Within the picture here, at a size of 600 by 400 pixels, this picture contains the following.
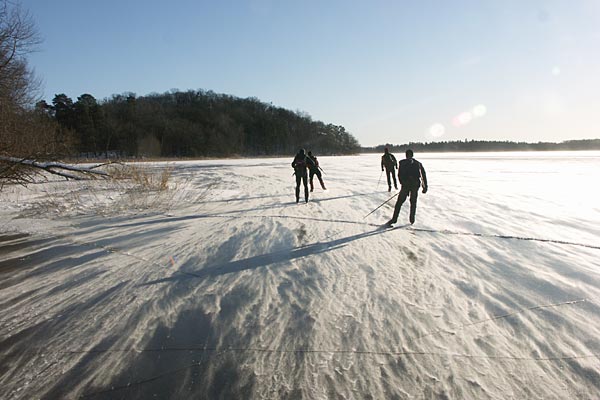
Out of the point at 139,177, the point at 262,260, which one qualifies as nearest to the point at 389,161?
the point at 262,260

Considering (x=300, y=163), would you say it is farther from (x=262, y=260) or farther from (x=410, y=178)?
(x=262, y=260)

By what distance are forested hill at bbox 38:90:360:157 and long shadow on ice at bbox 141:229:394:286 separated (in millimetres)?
64845

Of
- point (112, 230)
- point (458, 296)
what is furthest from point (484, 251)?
point (112, 230)

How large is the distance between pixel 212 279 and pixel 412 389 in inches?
97.1

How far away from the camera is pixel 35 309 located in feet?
9.29

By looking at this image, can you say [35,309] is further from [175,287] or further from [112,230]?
[112,230]

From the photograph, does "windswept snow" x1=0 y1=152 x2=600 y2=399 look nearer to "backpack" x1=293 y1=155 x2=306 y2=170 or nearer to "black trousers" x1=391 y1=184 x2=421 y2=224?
"black trousers" x1=391 y1=184 x2=421 y2=224

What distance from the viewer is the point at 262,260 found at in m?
4.19

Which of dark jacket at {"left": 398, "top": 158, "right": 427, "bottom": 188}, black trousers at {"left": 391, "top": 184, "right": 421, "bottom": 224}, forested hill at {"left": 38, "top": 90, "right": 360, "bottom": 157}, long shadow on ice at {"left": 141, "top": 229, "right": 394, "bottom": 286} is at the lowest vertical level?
long shadow on ice at {"left": 141, "top": 229, "right": 394, "bottom": 286}

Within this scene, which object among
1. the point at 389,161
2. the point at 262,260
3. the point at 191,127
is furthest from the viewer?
the point at 191,127

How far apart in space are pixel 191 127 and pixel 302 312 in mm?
95472

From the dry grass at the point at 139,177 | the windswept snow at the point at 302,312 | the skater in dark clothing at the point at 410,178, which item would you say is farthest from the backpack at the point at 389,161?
the dry grass at the point at 139,177

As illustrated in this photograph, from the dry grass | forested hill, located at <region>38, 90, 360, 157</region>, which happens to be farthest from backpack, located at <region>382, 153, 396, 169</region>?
forested hill, located at <region>38, 90, 360, 157</region>

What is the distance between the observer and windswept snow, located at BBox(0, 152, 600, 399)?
1.92 m
